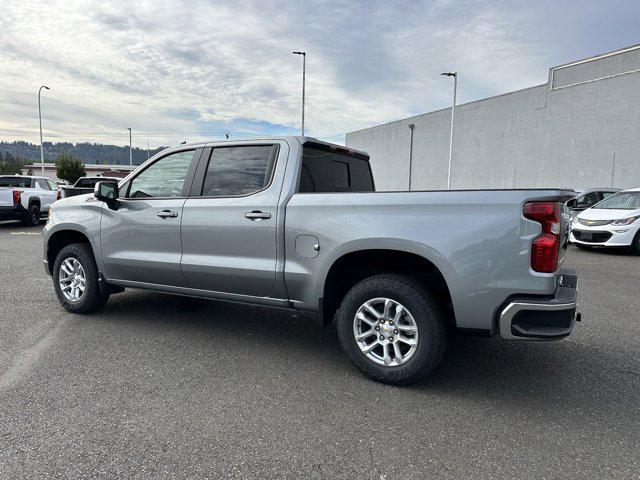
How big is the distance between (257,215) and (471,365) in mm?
2179

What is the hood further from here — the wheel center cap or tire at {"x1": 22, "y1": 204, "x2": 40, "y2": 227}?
tire at {"x1": 22, "y1": 204, "x2": 40, "y2": 227}

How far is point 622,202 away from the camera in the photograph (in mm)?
11047

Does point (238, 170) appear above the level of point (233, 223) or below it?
above

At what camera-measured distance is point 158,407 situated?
10.1 ft

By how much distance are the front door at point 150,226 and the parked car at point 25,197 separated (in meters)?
11.9

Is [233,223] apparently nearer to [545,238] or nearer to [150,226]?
[150,226]

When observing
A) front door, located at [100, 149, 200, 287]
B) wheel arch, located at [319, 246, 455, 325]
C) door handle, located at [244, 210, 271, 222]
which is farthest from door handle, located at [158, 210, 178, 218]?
wheel arch, located at [319, 246, 455, 325]

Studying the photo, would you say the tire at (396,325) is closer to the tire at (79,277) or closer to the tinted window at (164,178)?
the tinted window at (164,178)

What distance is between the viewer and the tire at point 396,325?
3.25 meters

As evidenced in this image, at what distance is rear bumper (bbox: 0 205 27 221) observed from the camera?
46.6 feet

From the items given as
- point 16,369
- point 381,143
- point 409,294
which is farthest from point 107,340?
point 381,143

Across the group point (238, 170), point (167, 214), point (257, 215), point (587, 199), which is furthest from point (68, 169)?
point (257, 215)

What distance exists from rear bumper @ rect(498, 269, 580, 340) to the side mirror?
12.4ft

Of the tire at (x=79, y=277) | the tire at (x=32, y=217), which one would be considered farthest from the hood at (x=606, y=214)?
the tire at (x=32, y=217)
